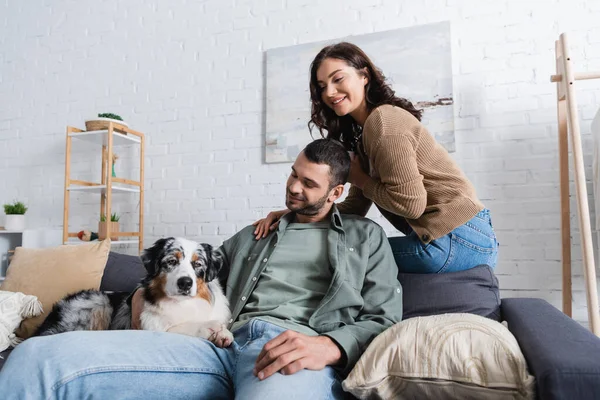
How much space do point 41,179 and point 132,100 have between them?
1034 mm

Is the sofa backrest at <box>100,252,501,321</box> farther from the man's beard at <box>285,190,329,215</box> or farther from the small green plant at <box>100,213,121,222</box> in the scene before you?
the small green plant at <box>100,213,121,222</box>

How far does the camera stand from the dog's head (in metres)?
1.51

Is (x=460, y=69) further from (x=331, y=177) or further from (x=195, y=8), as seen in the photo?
(x=195, y=8)

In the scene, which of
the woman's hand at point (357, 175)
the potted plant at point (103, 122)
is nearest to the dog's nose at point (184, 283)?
the woman's hand at point (357, 175)

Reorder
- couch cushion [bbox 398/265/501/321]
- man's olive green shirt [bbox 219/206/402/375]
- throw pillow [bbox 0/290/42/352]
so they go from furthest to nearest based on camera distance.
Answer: throw pillow [bbox 0/290/42/352], couch cushion [bbox 398/265/501/321], man's olive green shirt [bbox 219/206/402/375]

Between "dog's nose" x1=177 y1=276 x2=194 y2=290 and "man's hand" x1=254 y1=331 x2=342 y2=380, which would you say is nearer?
"man's hand" x1=254 y1=331 x2=342 y2=380

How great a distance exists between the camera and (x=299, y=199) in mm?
1573

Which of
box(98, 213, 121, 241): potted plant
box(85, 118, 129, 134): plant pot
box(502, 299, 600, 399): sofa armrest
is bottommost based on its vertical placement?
box(502, 299, 600, 399): sofa armrest

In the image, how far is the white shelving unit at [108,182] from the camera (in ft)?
10.7

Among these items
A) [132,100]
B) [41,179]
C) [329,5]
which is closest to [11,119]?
[41,179]

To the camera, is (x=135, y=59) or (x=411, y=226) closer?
(x=411, y=226)

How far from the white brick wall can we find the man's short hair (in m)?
1.37

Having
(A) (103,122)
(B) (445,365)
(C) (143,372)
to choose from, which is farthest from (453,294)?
(A) (103,122)

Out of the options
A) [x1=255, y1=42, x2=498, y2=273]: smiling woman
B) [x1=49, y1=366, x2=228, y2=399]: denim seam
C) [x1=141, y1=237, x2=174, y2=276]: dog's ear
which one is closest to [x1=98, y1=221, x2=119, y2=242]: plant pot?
[x1=141, y1=237, x2=174, y2=276]: dog's ear
